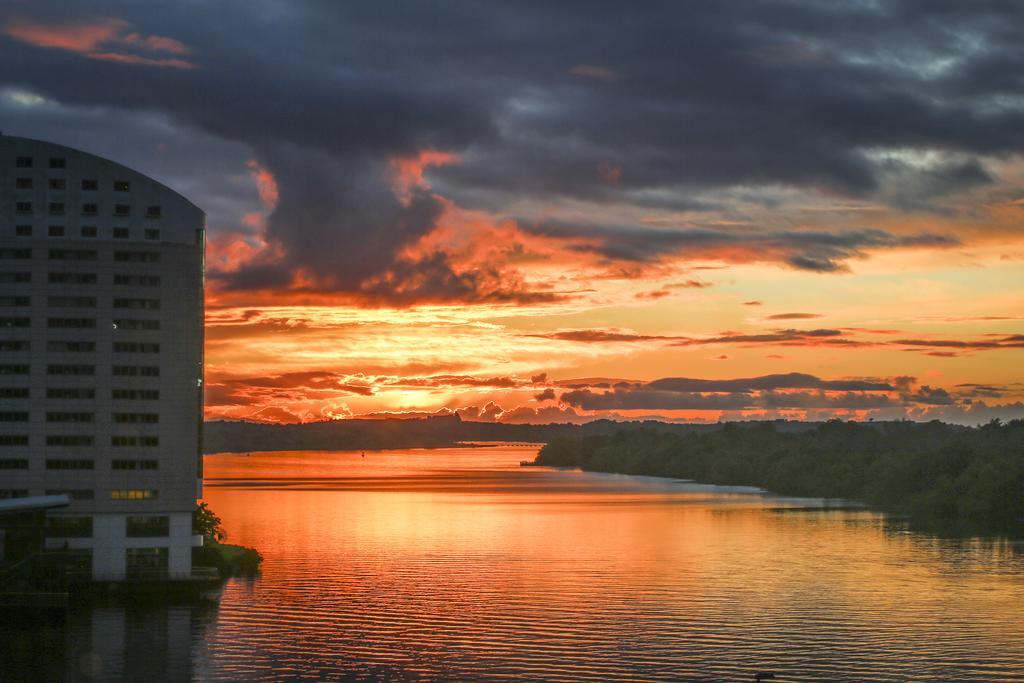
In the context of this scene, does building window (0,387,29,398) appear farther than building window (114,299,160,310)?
No

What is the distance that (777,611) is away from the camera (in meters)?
136

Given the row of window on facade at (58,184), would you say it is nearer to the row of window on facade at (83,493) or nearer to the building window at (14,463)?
the building window at (14,463)

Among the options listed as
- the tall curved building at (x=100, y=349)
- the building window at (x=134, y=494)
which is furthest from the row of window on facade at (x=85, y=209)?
the building window at (x=134, y=494)

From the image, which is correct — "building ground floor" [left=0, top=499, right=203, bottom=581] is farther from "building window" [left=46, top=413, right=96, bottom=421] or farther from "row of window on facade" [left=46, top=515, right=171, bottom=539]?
"building window" [left=46, top=413, right=96, bottom=421]

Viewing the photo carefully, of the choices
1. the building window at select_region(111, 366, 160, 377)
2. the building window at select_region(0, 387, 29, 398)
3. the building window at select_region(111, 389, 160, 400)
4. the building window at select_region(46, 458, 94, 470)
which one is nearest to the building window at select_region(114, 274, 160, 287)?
the building window at select_region(111, 366, 160, 377)

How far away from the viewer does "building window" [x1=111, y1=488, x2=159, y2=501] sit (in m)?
148

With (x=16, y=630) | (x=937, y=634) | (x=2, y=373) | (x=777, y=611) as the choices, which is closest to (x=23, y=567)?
(x=16, y=630)

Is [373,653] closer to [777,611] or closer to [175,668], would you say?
[175,668]

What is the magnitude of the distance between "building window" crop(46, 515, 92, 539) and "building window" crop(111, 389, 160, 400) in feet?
50.1

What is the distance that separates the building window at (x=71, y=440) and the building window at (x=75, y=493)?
5.28 meters

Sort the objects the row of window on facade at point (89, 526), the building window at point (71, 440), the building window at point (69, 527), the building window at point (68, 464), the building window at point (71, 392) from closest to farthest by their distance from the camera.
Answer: the building window at point (69, 527)
the row of window on facade at point (89, 526)
the building window at point (68, 464)
the building window at point (71, 440)
the building window at point (71, 392)

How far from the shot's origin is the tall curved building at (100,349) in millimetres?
148000

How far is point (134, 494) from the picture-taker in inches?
5837

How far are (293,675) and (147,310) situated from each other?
62902mm
